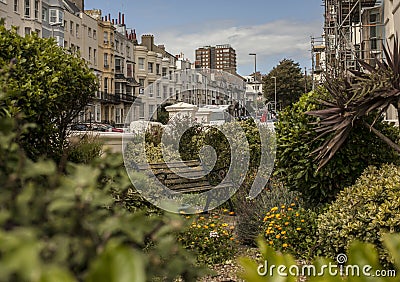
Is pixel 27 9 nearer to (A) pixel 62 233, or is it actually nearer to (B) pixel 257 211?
(B) pixel 257 211

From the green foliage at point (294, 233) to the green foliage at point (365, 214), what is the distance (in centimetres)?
26

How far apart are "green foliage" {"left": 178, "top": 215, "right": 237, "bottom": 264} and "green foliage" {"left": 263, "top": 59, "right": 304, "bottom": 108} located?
161ft

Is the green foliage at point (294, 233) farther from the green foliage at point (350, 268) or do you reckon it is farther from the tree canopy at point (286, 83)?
the tree canopy at point (286, 83)

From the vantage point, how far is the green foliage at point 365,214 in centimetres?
550

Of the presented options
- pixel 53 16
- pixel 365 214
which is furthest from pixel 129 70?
pixel 365 214

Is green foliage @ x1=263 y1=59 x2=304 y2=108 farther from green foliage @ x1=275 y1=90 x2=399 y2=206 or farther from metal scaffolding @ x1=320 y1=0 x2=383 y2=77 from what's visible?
green foliage @ x1=275 y1=90 x2=399 y2=206

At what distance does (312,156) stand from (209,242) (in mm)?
1762

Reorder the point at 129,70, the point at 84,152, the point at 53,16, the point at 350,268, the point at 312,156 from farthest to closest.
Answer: the point at 129,70, the point at 53,16, the point at 84,152, the point at 312,156, the point at 350,268

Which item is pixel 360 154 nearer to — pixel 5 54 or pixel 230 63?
pixel 5 54

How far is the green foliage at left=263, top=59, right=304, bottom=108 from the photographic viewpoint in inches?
2183

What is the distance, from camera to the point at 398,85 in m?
6.35

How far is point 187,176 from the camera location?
1041 cm

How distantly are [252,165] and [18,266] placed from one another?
35.0ft

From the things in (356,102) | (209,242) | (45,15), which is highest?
(45,15)
